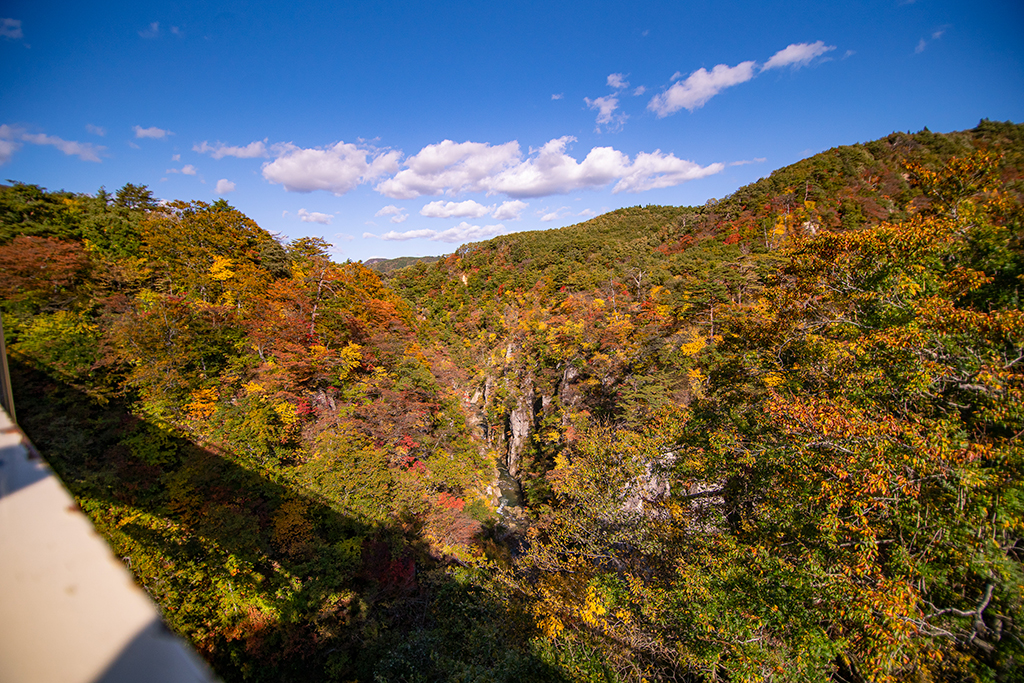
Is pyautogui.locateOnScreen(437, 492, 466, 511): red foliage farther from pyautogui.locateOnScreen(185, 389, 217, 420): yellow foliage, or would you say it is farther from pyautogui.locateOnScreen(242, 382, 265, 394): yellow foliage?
pyautogui.locateOnScreen(185, 389, 217, 420): yellow foliage

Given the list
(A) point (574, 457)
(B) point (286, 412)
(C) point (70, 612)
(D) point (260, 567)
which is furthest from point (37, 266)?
(A) point (574, 457)

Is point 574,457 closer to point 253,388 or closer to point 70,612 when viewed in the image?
point 253,388

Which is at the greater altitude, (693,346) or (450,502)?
(693,346)

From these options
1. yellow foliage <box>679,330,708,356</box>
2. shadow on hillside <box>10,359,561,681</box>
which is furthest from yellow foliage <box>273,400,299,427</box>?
yellow foliage <box>679,330,708,356</box>

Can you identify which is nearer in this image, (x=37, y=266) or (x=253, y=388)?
(x=37, y=266)

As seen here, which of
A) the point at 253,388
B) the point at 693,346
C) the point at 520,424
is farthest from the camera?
the point at 520,424

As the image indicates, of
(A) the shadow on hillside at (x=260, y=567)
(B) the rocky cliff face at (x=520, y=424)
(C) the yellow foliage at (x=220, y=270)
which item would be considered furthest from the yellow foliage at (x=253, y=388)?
(B) the rocky cliff face at (x=520, y=424)

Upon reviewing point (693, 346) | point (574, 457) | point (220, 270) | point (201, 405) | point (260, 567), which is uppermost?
point (220, 270)
